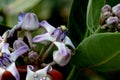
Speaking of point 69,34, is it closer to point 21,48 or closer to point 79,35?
point 79,35

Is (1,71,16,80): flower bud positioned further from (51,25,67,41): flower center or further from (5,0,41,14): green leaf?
(5,0,41,14): green leaf

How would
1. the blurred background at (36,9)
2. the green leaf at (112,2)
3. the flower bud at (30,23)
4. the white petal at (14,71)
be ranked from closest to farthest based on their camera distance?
the white petal at (14,71), the flower bud at (30,23), the green leaf at (112,2), the blurred background at (36,9)

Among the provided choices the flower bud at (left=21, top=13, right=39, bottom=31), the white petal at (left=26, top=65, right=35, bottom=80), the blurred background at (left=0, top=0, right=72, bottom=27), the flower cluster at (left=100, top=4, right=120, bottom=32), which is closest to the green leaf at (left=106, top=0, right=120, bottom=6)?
the flower cluster at (left=100, top=4, right=120, bottom=32)

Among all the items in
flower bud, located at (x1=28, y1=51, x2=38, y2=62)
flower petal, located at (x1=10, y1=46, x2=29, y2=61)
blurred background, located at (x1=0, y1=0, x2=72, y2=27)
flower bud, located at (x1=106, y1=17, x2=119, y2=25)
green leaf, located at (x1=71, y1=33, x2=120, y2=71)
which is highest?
Result: flower bud, located at (x1=106, y1=17, x2=119, y2=25)

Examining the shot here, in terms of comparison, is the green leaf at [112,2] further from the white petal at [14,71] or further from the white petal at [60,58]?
the white petal at [14,71]

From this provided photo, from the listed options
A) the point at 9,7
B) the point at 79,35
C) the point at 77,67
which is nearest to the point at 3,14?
the point at 9,7

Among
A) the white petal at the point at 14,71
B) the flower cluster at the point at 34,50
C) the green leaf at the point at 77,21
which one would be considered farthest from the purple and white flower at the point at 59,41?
the green leaf at the point at 77,21
